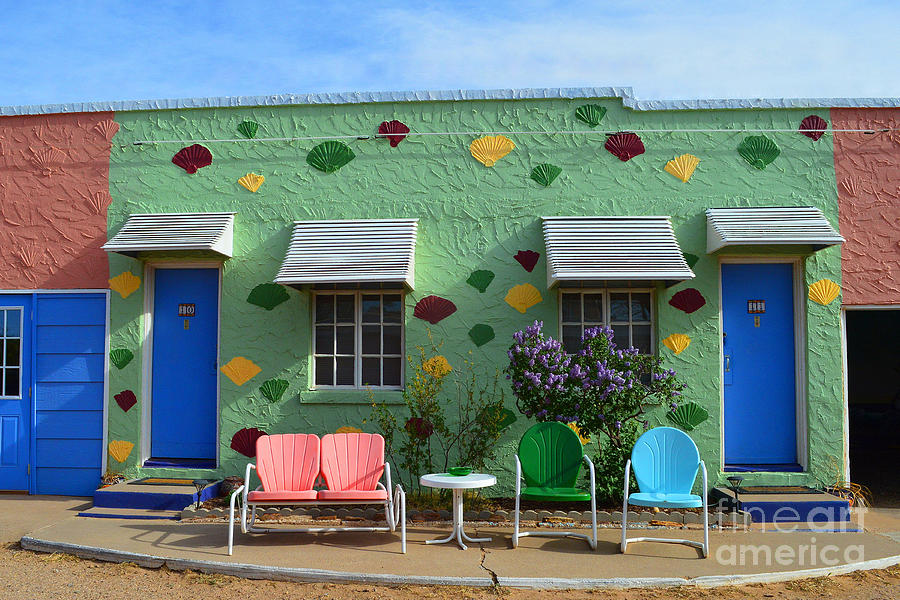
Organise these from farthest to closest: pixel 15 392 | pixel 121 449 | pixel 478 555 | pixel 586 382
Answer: pixel 15 392 → pixel 121 449 → pixel 586 382 → pixel 478 555

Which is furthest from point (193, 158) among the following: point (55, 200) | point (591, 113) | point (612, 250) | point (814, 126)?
point (814, 126)

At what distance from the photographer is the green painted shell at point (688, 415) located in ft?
25.5

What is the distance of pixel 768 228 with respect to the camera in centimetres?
757

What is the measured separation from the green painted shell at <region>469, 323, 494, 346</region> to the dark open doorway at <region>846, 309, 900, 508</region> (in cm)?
734

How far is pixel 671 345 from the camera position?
786cm

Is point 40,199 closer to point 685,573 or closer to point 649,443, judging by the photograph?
point 649,443

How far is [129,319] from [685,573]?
6001mm

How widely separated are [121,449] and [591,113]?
237 inches

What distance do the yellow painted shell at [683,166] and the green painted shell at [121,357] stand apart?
19.5 feet

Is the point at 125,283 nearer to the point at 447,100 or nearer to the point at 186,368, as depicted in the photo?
the point at 186,368

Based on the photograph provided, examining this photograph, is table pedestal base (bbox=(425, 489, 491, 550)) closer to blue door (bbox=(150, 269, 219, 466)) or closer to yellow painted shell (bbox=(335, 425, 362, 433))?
yellow painted shell (bbox=(335, 425, 362, 433))

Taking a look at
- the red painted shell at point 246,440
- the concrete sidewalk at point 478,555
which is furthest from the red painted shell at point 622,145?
the red painted shell at point 246,440

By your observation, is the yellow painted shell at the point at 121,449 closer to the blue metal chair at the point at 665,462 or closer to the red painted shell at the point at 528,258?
the red painted shell at the point at 528,258

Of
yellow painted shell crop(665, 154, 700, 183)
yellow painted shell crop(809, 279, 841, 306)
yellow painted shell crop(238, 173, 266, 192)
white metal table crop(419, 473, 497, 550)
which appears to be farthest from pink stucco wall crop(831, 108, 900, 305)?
yellow painted shell crop(238, 173, 266, 192)
